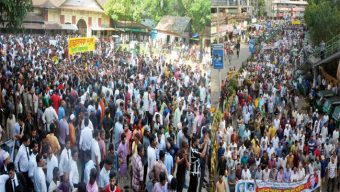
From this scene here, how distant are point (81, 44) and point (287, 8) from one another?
9.05 metres

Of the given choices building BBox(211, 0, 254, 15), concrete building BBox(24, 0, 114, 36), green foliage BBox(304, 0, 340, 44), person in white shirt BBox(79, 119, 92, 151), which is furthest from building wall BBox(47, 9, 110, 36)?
green foliage BBox(304, 0, 340, 44)

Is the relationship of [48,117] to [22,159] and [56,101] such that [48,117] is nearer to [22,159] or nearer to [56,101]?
[56,101]

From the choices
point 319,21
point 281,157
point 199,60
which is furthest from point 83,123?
point 319,21

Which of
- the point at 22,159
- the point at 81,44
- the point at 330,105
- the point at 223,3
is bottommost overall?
the point at 330,105

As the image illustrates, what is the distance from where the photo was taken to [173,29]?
3863 mm

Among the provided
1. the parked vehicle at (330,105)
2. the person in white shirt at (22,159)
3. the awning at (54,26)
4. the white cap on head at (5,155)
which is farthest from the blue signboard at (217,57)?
the parked vehicle at (330,105)

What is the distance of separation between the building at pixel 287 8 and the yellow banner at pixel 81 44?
8171mm

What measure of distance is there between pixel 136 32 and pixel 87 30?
0.37m

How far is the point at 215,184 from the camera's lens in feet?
13.5

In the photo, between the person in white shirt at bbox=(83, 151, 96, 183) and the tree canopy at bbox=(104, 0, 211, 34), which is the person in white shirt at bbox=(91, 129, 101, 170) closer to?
the person in white shirt at bbox=(83, 151, 96, 183)

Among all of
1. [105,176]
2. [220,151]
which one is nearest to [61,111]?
[105,176]

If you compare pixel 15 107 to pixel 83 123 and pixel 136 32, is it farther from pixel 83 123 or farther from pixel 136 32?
pixel 136 32

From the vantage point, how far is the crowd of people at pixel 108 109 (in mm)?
3668

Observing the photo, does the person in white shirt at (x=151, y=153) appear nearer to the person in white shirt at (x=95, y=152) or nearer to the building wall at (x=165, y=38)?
→ the person in white shirt at (x=95, y=152)
